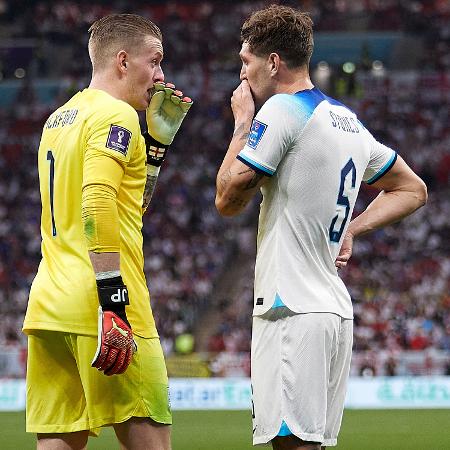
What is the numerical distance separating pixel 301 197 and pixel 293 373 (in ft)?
2.29

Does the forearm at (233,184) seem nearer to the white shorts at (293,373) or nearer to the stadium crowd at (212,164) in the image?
the white shorts at (293,373)

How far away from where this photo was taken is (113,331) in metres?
3.86

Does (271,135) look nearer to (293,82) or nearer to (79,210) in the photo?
(293,82)

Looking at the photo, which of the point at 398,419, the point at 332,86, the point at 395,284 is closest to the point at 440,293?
the point at 395,284

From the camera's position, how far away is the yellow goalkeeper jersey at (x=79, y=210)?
405cm

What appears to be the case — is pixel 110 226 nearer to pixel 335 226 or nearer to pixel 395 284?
pixel 335 226

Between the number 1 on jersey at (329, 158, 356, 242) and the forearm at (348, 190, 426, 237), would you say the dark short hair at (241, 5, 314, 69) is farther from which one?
the forearm at (348, 190, 426, 237)

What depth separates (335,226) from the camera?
4.21 m

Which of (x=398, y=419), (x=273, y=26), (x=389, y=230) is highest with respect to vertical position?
(x=273, y=26)

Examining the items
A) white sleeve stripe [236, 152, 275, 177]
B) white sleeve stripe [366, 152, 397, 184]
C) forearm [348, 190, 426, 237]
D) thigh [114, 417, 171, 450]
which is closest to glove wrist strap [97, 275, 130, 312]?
thigh [114, 417, 171, 450]

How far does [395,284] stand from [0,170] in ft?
38.2

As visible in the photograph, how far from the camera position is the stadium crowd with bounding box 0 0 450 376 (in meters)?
21.9

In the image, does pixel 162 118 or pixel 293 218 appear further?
pixel 162 118

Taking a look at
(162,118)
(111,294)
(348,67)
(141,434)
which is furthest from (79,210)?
(348,67)
